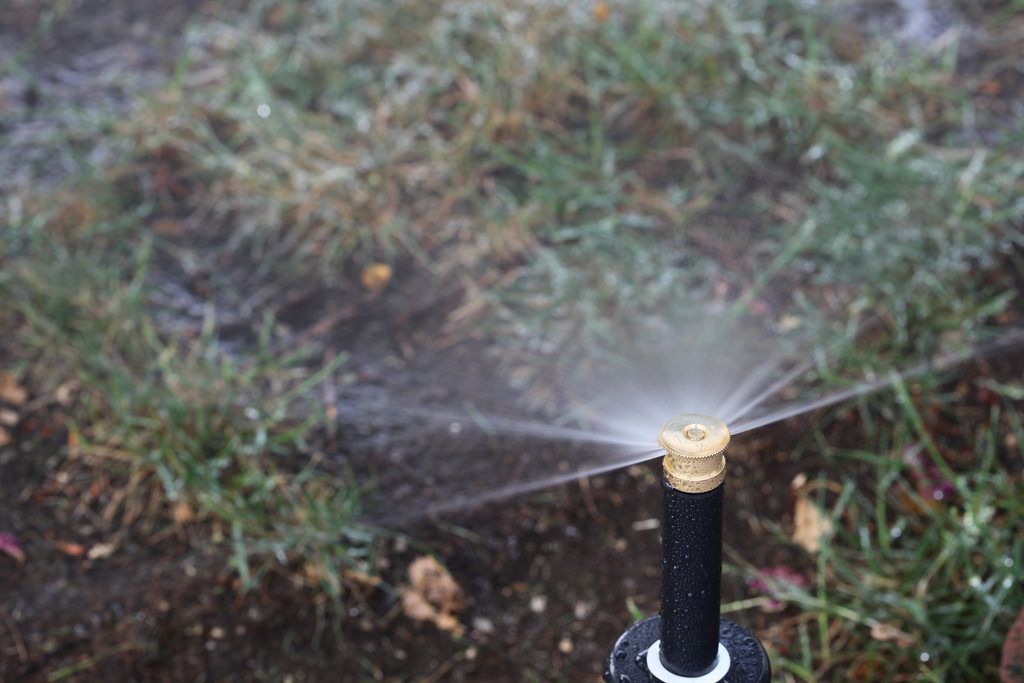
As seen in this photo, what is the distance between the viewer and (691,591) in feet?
4.57

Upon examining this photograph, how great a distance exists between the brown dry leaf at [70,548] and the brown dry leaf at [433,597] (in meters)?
0.73

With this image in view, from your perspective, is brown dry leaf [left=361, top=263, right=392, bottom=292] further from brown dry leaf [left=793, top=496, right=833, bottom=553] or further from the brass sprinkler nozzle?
the brass sprinkler nozzle

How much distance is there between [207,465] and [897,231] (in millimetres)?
1787

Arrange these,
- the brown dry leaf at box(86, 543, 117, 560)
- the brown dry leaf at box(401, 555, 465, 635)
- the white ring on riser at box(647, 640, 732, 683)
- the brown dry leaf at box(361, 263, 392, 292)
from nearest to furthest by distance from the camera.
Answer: the white ring on riser at box(647, 640, 732, 683), the brown dry leaf at box(401, 555, 465, 635), the brown dry leaf at box(86, 543, 117, 560), the brown dry leaf at box(361, 263, 392, 292)

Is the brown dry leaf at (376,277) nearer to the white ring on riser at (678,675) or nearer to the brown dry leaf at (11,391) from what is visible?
the brown dry leaf at (11,391)

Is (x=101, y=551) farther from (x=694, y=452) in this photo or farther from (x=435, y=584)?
(x=694, y=452)

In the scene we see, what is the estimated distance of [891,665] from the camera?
2150 millimetres

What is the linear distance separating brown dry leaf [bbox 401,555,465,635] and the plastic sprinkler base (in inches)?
33.0

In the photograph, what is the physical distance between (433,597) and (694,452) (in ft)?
4.11

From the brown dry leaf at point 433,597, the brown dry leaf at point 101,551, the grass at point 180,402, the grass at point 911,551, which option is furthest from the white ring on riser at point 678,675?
the brown dry leaf at point 101,551

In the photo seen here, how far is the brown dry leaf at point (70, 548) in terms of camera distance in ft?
8.12

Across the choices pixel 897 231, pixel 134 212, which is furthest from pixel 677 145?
pixel 134 212

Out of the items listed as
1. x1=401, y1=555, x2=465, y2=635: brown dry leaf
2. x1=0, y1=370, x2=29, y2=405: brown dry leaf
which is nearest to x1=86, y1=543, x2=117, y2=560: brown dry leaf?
x1=0, y1=370, x2=29, y2=405: brown dry leaf

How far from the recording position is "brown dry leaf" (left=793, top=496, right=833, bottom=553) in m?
2.40
